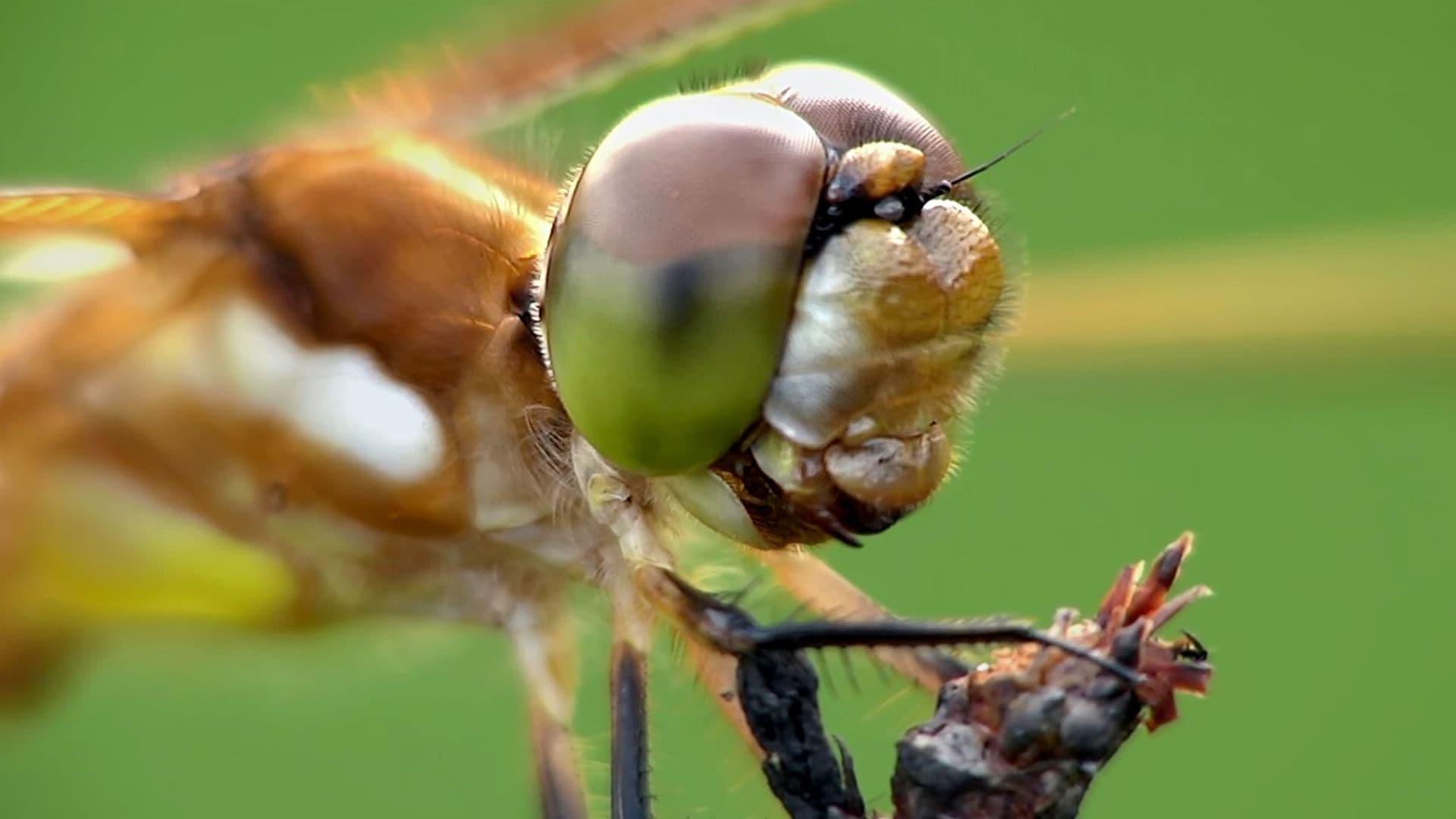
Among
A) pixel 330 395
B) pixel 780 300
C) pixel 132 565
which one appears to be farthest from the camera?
pixel 132 565

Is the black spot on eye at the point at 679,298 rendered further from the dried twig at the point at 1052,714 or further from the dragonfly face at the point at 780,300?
the dried twig at the point at 1052,714

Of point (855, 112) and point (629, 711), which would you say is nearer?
point (855, 112)

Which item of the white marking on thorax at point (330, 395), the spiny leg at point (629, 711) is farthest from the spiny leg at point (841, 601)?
the white marking on thorax at point (330, 395)

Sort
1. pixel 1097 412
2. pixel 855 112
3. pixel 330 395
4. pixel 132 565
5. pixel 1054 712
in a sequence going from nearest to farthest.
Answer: pixel 1054 712
pixel 855 112
pixel 330 395
pixel 132 565
pixel 1097 412

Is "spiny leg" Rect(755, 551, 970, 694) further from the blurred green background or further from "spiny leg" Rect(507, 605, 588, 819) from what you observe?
"spiny leg" Rect(507, 605, 588, 819)

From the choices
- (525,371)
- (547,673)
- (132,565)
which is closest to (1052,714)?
(525,371)

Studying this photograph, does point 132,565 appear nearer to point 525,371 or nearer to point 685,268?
point 525,371

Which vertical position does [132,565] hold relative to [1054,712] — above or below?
below
